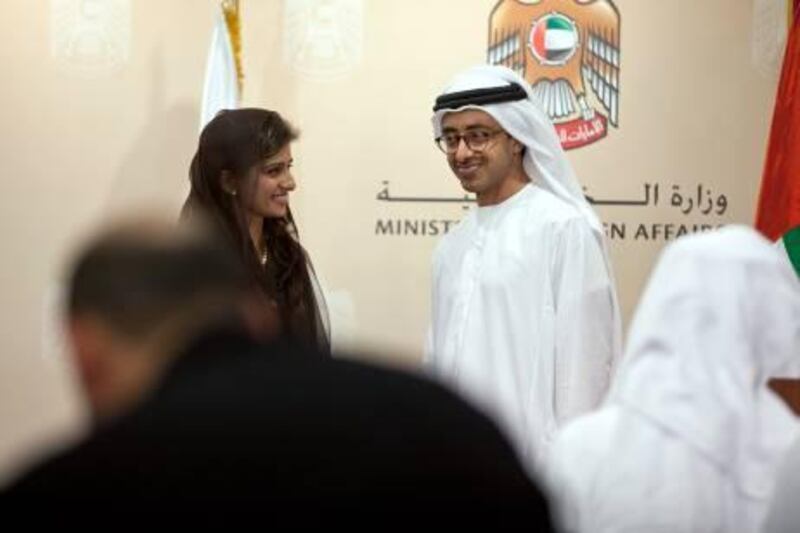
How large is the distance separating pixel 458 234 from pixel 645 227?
1.08m

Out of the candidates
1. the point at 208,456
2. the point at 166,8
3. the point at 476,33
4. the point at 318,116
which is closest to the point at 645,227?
the point at 476,33

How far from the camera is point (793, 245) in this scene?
4.44 metres

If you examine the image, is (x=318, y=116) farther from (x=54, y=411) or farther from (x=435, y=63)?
(x=54, y=411)

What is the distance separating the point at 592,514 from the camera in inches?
79.1

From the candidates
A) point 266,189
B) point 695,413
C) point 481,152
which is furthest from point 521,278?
point 695,413

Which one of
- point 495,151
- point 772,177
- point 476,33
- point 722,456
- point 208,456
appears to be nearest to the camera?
point 208,456

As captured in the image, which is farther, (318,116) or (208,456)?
(318,116)

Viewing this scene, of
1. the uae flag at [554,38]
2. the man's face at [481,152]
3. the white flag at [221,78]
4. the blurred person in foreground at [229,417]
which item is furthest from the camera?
the uae flag at [554,38]

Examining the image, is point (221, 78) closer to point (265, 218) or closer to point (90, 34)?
point (90, 34)

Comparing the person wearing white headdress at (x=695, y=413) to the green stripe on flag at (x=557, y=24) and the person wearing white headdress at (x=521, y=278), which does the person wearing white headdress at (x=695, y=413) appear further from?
the green stripe on flag at (x=557, y=24)

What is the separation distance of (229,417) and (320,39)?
365 centimetres

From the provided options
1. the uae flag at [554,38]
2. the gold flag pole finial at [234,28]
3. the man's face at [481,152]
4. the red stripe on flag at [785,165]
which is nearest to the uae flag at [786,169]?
the red stripe on flag at [785,165]

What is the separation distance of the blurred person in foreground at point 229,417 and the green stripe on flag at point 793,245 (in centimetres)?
329

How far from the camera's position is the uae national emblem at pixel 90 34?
4727 mm
